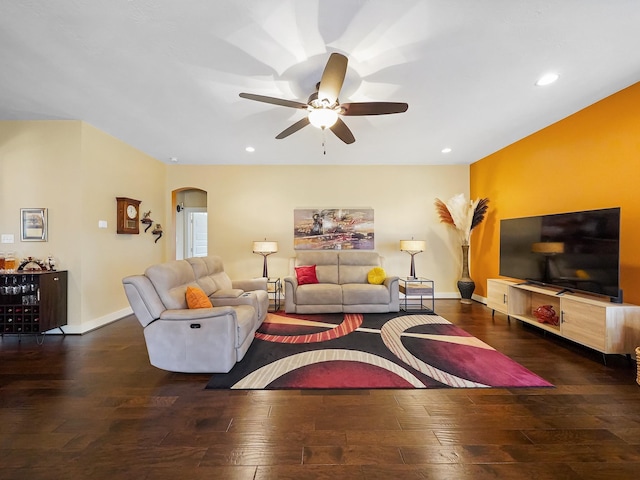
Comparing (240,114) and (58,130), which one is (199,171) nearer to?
(58,130)

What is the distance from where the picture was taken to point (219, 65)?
2367 millimetres

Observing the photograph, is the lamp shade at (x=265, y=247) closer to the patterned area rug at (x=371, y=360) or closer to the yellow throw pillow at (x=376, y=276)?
the patterned area rug at (x=371, y=360)

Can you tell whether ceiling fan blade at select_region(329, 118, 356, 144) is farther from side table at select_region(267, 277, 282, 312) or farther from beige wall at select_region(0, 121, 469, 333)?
side table at select_region(267, 277, 282, 312)

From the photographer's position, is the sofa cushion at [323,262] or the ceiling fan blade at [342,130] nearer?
the ceiling fan blade at [342,130]

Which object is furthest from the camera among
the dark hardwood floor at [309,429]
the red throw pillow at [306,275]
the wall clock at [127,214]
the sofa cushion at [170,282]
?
the red throw pillow at [306,275]

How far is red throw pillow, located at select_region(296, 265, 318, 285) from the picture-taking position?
4.81 meters

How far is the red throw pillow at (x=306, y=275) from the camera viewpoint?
4.81 m

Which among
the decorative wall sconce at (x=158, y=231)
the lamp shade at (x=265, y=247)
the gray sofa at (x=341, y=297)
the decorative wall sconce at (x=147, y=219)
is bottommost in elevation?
the gray sofa at (x=341, y=297)

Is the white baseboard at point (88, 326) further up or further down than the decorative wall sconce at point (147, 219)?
further down

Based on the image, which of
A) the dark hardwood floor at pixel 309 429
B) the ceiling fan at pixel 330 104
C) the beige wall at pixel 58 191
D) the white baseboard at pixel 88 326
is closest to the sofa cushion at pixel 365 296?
the dark hardwood floor at pixel 309 429

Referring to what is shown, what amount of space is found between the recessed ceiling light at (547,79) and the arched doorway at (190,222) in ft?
21.1

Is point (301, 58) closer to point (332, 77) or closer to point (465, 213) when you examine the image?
point (332, 77)

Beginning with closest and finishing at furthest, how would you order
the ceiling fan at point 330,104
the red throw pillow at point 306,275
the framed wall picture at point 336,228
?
the ceiling fan at point 330,104 → the red throw pillow at point 306,275 → the framed wall picture at point 336,228

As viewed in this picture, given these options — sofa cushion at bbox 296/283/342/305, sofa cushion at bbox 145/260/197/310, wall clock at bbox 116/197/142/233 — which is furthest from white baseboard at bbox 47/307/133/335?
sofa cushion at bbox 296/283/342/305
